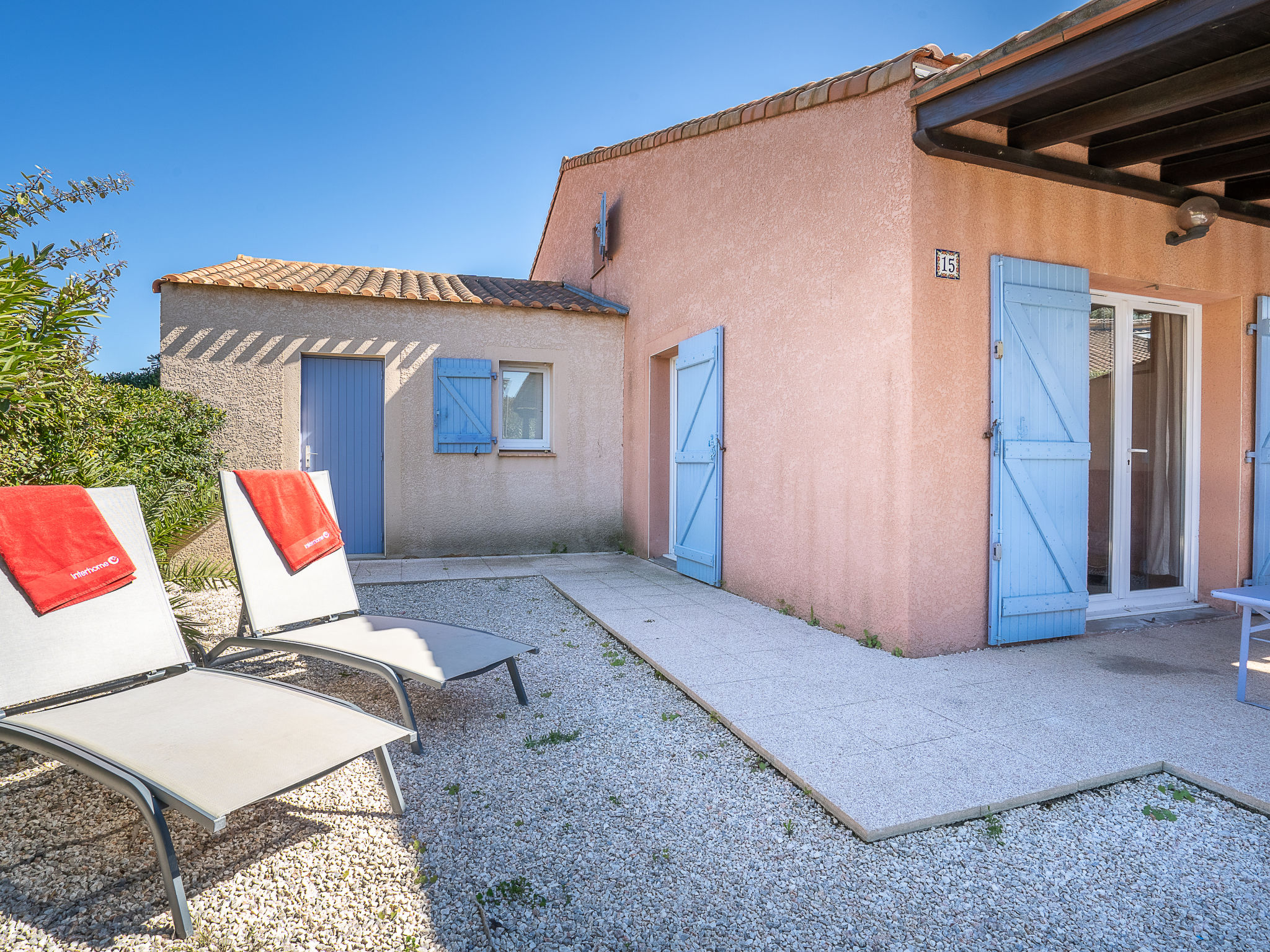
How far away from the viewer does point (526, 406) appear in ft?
25.3

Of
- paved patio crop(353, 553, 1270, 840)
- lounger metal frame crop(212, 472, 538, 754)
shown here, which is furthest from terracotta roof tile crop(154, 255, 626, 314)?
paved patio crop(353, 553, 1270, 840)

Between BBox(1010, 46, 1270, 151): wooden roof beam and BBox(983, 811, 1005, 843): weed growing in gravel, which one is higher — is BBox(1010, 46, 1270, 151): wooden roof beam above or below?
above

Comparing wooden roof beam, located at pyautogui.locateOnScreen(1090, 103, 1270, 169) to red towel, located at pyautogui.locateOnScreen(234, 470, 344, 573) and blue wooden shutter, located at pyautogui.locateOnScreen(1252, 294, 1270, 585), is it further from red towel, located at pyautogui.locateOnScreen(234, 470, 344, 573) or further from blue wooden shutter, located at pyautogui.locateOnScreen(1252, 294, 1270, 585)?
red towel, located at pyautogui.locateOnScreen(234, 470, 344, 573)

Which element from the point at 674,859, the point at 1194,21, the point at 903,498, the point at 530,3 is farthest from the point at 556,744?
the point at 530,3

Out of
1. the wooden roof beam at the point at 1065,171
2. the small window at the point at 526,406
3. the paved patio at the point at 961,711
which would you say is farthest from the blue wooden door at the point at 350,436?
the wooden roof beam at the point at 1065,171

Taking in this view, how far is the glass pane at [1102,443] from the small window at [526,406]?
5.28 meters

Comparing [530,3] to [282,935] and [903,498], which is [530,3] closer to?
[903,498]

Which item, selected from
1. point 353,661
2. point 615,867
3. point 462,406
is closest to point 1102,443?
point 615,867

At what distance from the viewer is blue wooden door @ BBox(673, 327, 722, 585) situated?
569 centimetres

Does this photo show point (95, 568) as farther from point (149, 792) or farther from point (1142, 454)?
point (1142, 454)

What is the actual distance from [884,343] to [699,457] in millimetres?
2428

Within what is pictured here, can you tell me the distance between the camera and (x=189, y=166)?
1064 cm

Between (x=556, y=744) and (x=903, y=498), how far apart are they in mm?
2336

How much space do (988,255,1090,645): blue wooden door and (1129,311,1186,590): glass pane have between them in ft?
3.53
